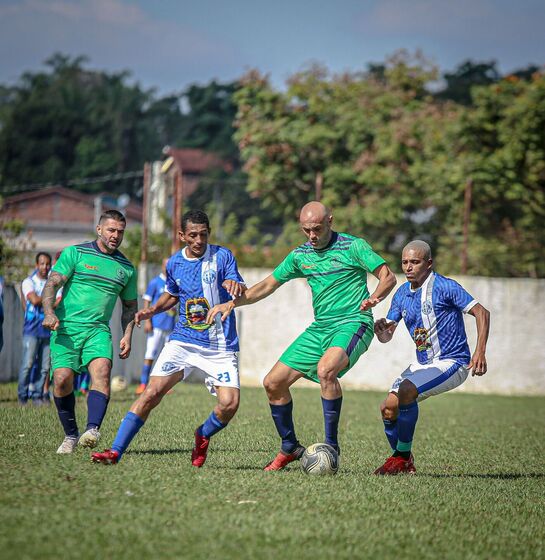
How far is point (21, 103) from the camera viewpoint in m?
75.4

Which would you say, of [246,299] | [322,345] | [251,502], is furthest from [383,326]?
[251,502]

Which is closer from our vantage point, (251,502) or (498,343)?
(251,502)

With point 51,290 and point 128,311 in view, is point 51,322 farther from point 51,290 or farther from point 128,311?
point 128,311

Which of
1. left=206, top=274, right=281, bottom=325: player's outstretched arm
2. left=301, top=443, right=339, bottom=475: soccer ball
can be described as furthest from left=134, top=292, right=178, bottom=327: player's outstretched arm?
left=301, top=443, right=339, bottom=475: soccer ball

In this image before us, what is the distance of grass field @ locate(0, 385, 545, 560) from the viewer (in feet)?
19.7

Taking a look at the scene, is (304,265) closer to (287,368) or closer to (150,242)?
(287,368)

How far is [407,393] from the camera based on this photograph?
9438 millimetres

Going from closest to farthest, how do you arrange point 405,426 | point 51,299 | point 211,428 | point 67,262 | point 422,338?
point 211,428, point 51,299, point 405,426, point 67,262, point 422,338

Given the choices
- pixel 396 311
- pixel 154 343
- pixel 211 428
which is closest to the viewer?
pixel 211 428

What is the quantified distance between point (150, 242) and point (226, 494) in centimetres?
1638

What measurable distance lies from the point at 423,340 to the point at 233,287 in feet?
6.88

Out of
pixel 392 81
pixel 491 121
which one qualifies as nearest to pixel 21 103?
pixel 392 81

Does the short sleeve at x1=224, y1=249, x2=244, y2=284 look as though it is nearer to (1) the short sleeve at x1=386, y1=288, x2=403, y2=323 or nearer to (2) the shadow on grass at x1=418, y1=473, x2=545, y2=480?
(1) the short sleeve at x1=386, y1=288, x2=403, y2=323

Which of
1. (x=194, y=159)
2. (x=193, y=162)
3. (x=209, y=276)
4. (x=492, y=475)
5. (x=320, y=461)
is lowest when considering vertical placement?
(x=492, y=475)
